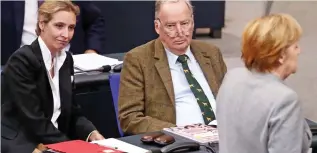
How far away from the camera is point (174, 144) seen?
2.88m

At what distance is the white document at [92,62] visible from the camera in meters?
4.44

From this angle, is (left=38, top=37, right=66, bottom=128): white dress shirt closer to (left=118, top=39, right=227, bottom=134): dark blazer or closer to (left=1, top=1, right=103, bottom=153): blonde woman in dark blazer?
(left=1, top=1, right=103, bottom=153): blonde woman in dark blazer

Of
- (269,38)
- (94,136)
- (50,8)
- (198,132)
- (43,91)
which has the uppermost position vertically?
(269,38)

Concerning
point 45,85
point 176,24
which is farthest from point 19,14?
point 176,24

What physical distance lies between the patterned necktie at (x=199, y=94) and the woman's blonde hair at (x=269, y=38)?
44.8 inches

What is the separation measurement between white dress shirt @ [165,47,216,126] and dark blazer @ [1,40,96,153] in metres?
0.61

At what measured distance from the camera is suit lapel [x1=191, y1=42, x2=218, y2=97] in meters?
3.67

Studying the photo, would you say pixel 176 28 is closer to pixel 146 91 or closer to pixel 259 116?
pixel 146 91

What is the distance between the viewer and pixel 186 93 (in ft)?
11.9

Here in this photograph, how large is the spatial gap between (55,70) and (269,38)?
4.81 ft

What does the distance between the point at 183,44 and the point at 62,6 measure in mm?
651

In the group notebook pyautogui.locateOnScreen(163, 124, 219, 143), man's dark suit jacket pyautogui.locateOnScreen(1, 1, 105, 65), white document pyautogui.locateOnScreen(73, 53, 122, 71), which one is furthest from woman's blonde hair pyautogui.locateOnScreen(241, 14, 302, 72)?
man's dark suit jacket pyautogui.locateOnScreen(1, 1, 105, 65)

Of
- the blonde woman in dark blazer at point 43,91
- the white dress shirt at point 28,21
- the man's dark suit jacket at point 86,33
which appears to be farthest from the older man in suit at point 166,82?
the man's dark suit jacket at point 86,33

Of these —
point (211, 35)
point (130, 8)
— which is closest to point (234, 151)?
point (130, 8)
